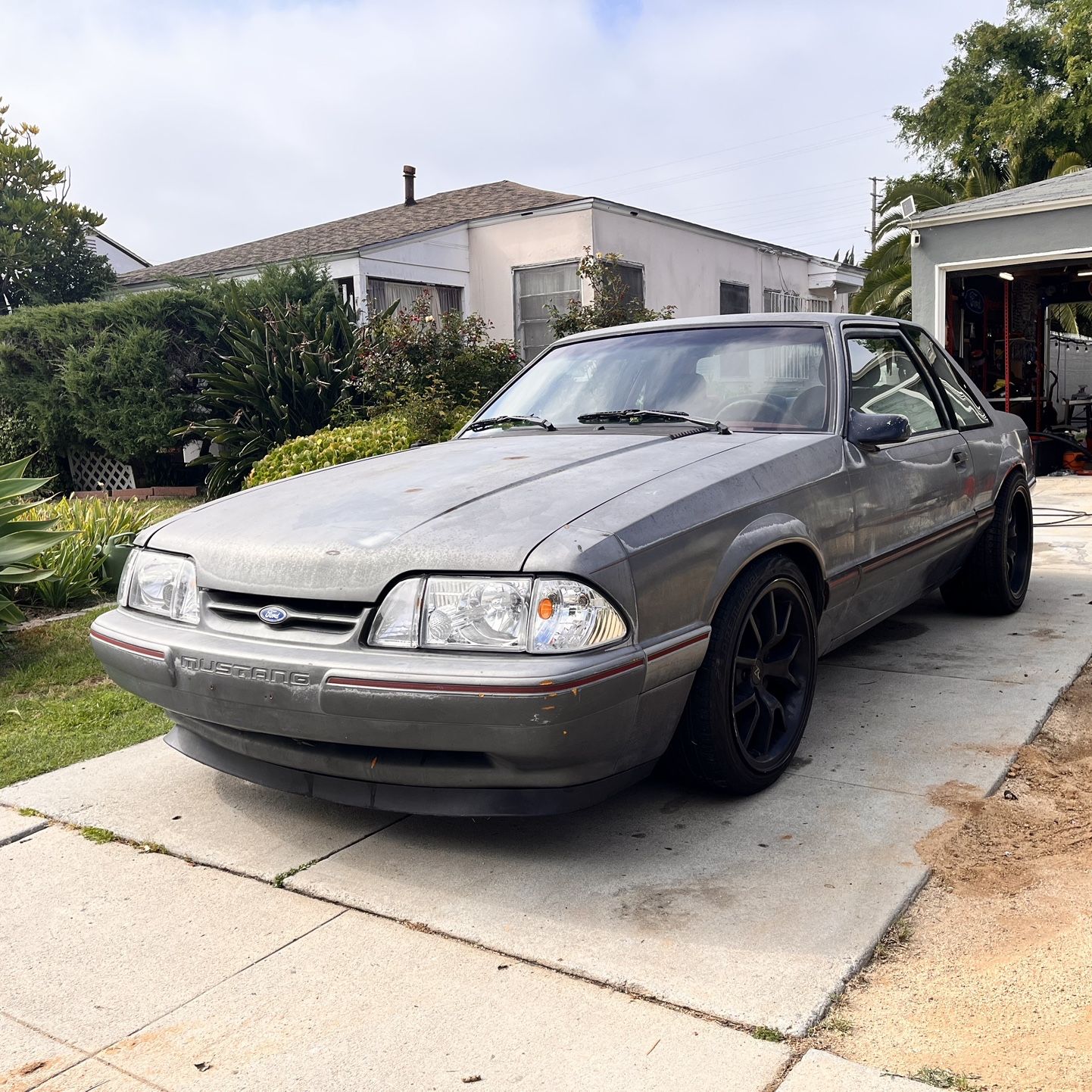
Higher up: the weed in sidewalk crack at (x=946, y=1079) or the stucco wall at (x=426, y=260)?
the stucco wall at (x=426, y=260)

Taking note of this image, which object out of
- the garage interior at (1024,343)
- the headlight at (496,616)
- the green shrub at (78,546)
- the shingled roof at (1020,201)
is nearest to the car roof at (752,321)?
the headlight at (496,616)

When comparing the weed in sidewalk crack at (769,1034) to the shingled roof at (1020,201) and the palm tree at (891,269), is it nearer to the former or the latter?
the shingled roof at (1020,201)

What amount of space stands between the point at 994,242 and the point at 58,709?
12904 mm

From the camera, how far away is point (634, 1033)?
2.19 m

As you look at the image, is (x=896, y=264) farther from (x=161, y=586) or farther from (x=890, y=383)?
(x=161, y=586)

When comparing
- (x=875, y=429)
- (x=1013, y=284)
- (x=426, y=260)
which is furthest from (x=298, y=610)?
(x=1013, y=284)

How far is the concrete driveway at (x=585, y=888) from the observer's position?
2.25 meters

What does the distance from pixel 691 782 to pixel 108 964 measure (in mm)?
1654

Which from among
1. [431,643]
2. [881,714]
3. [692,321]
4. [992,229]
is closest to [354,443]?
[692,321]

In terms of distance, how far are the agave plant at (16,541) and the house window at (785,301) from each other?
14.5 meters

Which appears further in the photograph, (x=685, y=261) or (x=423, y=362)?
(x=685, y=261)

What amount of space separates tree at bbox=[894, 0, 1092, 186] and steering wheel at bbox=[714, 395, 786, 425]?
2852 cm

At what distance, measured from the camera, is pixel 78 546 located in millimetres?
6980

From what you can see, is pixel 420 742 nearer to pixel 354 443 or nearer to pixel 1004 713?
pixel 1004 713
